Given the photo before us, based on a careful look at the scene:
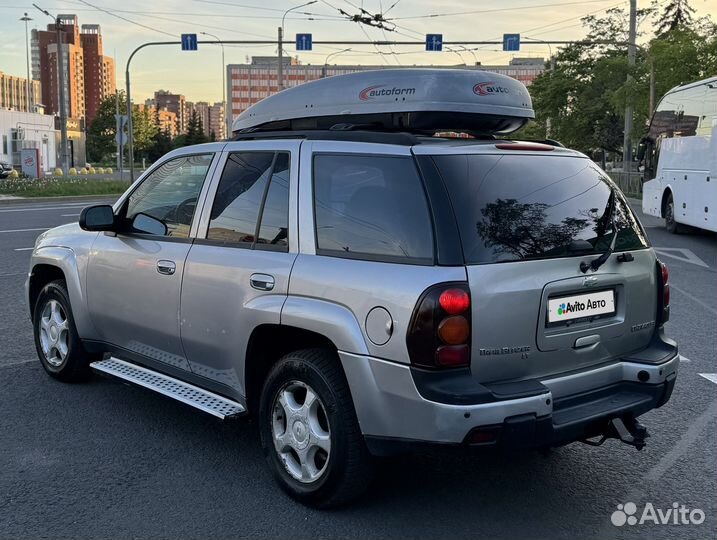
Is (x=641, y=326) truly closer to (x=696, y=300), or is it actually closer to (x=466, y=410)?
(x=466, y=410)

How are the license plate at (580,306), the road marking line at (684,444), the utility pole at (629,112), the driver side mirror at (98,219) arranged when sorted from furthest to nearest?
1. the utility pole at (629,112)
2. the driver side mirror at (98,219)
3. the road marking line at (684,444)
4. the license plate at (580,306)

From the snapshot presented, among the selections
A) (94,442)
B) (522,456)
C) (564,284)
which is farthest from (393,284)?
(94,442)

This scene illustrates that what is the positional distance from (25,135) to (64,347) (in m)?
65.2

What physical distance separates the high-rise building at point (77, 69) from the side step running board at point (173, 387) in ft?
476

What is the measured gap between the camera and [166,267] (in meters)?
4.56

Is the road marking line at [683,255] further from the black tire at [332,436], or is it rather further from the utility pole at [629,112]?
the utility pole at [629,112]

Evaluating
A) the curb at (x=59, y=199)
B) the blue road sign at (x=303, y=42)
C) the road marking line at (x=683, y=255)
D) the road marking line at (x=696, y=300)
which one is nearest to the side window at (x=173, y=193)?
the road marking line at (x=696, y=300)

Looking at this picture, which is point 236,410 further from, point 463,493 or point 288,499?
point 463,493

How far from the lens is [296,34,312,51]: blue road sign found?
34406 millimetres

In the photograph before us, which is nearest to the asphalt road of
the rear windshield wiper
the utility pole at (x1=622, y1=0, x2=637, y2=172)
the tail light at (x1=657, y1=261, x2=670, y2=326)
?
the tail light at (x1=657, y1=261, x2=670, y2=326)

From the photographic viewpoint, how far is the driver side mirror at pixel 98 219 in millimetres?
5012

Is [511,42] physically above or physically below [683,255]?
above

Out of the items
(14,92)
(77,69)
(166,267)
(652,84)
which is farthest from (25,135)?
(14,92)

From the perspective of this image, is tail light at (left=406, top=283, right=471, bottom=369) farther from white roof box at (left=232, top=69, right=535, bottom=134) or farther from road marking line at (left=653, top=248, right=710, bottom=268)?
road marking line at (left=653, top=248, right=710, bottom=268)
